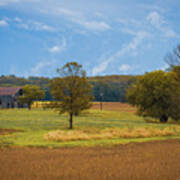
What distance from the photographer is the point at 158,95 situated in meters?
53.5

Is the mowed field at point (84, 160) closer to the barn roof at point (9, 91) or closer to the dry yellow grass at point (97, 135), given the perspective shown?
the dry yellow grass at point (97, 135)

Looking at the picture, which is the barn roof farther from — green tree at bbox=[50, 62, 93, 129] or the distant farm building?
green tree at bbox=[50, 62, 93, 129]

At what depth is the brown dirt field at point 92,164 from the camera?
12586 mm

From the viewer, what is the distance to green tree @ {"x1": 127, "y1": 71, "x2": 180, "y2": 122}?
52844 mm

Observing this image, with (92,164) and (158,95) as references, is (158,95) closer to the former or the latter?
(158,95)

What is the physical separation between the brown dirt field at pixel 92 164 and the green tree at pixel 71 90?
1597 centimetres

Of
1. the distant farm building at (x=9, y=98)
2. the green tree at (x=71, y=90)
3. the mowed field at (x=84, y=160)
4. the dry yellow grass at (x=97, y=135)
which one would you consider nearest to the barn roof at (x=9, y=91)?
the distant farm building at (x=9, y=98)

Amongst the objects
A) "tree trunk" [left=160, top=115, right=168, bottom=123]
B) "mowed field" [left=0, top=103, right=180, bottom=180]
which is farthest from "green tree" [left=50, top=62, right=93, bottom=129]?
"tree trunk" [left=160, top=115, right=168, bottom=123]

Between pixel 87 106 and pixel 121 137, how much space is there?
1011cm

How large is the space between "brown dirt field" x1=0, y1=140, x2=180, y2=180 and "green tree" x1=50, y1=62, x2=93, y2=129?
52.4ft

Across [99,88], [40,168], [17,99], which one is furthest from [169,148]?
[99,88]

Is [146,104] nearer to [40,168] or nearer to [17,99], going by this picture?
[40,168]

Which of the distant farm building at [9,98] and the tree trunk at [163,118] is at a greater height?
the distant farm building at [9,98]

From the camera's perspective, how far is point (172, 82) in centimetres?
5384
